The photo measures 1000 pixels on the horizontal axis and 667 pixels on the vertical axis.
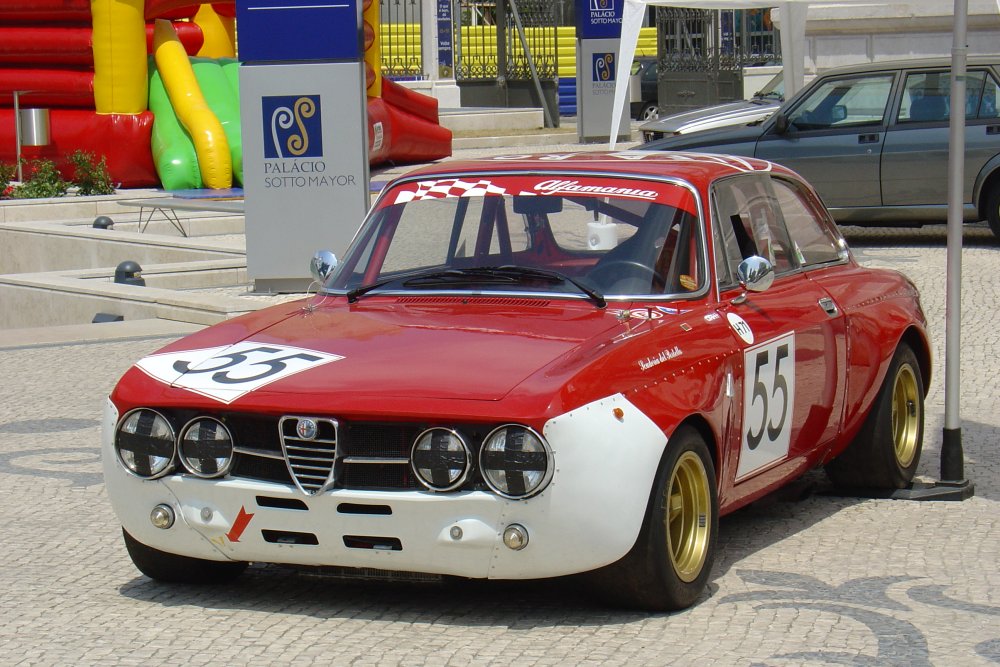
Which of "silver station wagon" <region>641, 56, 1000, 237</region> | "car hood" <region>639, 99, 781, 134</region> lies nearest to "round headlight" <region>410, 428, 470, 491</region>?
"silver station wagon" <region>641, 56, 1000, 237</region>

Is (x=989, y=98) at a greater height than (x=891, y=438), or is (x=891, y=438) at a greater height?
(x=989, y=98)

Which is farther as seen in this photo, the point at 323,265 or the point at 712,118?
the point at 712,118

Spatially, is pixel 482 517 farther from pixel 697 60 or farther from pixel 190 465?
pixel 697 60

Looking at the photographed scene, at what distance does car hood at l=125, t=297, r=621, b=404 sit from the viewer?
16.0ft

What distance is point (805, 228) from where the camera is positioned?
6914mm

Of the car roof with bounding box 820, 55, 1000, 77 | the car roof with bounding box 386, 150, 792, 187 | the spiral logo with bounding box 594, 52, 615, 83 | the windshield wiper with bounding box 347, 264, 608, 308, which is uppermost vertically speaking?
the spiral logo with bounding box 594, 52, 615, 83

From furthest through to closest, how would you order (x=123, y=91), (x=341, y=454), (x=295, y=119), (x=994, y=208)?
(x=123, y=91) < (x=994, y=208) < (x=295, y=119) < (x=341, y=454)

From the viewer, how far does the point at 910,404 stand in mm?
7281

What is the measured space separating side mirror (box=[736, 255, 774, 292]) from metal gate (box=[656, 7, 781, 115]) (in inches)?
1056

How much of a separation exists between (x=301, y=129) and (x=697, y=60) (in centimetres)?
2128

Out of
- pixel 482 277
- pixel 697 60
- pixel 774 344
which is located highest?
pixel 697 60

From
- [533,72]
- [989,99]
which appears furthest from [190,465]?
[533,72]

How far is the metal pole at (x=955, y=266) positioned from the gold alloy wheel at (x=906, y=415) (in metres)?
0.16

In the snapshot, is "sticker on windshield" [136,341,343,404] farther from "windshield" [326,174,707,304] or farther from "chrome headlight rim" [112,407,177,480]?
"windshield" [326,174,707,304]
